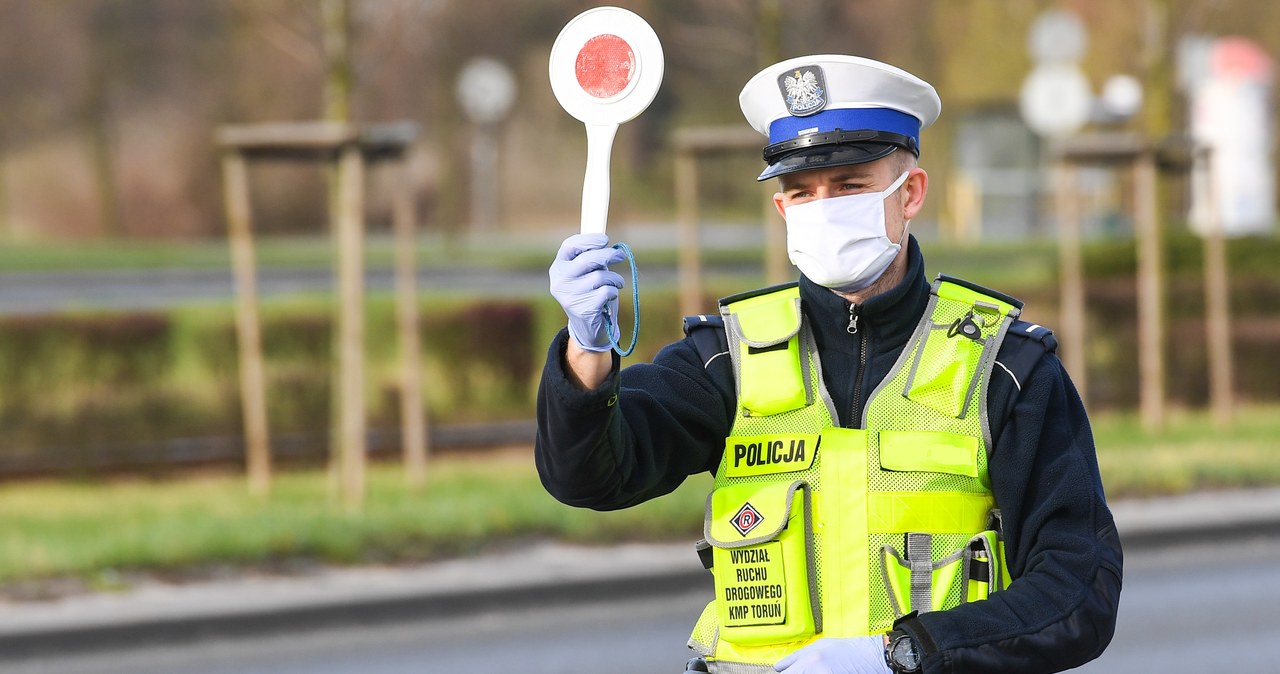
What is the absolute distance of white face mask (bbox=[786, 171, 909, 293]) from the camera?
2686mm

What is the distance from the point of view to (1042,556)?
99.0 inches

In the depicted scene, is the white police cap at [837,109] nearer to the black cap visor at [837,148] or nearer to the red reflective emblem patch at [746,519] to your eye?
the black cap visor at [837,148]

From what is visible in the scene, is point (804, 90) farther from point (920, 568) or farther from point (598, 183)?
point (920, 568)

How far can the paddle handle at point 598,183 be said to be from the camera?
2.54m

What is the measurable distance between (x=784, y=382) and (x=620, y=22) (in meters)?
0.59

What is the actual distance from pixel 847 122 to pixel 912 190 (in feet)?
0.67

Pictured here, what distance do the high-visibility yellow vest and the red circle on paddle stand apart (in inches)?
17.7

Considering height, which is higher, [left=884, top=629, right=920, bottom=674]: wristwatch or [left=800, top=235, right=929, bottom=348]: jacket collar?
[left=800, top=235, right=929, bottom=348]: jacket collar

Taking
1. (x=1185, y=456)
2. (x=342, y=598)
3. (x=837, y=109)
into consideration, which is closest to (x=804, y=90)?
(x=837, y=109)

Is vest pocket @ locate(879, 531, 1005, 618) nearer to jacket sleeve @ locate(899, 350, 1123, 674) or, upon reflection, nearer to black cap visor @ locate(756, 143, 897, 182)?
jacket sleeve @ locate(899, 350, 1123, 674)

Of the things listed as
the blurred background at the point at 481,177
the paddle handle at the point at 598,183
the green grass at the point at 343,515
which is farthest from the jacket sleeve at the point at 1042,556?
the blurred background at the point at 481,177


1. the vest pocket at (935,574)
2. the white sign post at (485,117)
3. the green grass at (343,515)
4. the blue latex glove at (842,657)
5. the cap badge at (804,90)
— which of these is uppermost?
the white sign post at (485,117)

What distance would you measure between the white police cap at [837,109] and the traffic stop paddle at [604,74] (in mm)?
223

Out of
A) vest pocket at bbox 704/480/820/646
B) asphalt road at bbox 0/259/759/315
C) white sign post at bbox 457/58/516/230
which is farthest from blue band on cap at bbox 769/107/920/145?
white sign post at bbox 457/58/516/230
